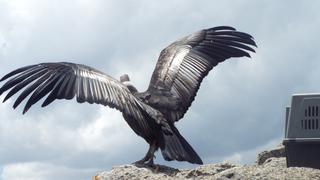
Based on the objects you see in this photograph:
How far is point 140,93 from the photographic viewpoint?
10227 mm

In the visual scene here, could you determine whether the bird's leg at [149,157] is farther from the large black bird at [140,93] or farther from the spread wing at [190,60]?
the spread wing at [190,60]

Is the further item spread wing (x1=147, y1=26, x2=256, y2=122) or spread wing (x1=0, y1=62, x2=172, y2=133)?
spread wing (x1=147, y1=26, x2=256, y2=122)

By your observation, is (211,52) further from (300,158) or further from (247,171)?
(247,171)

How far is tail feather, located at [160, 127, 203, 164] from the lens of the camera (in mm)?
9664

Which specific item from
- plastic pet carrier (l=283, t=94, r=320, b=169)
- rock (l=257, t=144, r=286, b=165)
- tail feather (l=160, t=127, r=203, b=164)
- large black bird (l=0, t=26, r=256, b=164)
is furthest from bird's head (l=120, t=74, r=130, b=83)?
rock (l=257, t=144, r=286, b=165)

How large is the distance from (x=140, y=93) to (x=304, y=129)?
83.1 inches

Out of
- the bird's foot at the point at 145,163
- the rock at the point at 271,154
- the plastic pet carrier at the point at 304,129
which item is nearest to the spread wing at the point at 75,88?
the bird's foot at the point at 145,163

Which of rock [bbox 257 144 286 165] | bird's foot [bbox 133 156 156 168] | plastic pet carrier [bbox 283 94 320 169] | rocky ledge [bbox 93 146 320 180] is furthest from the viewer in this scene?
rock [bbox 257 144 286 165]

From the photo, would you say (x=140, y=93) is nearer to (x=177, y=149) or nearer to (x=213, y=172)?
(x=177, y=149)

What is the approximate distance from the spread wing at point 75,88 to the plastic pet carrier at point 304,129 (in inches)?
63.9

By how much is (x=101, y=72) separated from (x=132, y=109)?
31.9 inches

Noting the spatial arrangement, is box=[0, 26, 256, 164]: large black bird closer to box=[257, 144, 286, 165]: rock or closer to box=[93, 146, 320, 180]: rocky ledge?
box=[93, 146, 320, 180]: rocky ledge

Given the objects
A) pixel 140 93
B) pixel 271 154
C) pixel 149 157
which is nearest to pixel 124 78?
pixel 140 93

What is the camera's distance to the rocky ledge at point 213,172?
8625 mm
